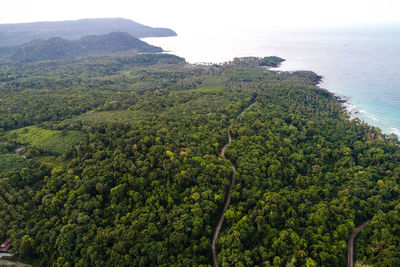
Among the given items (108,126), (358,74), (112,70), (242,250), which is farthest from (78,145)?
(358,74)

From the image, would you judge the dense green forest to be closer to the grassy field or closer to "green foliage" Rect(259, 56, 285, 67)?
the grassy field

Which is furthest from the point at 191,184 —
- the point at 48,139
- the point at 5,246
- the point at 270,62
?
the point at 270,62

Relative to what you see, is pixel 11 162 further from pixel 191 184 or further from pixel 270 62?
pixel 270 62

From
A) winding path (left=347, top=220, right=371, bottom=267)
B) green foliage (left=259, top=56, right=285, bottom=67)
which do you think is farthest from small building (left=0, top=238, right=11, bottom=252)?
green foliage (left=259, top=56, right=285, bottom=67)

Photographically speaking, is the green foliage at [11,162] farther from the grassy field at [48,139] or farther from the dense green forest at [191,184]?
the grassy field at [48,139]

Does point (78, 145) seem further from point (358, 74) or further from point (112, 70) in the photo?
point (358, 74)

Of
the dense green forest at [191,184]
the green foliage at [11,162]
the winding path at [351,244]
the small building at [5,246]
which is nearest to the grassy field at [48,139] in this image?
the dense green forest at [191,184]
